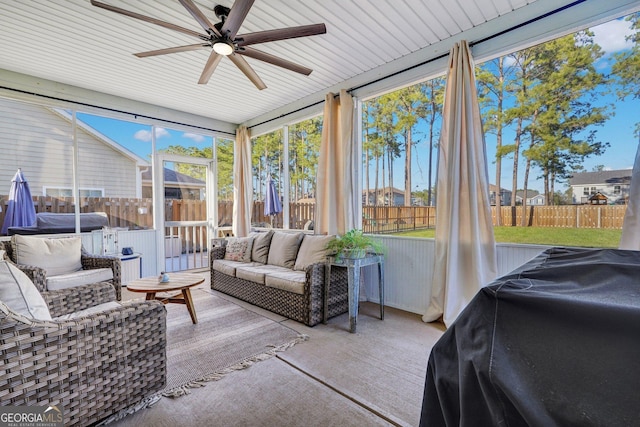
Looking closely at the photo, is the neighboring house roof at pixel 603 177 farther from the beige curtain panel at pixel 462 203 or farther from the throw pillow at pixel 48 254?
the throw pillow at pixel 48 254

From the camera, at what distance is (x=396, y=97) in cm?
380

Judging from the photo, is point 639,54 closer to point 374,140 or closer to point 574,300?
point 374,140

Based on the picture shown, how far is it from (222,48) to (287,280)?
2.34 m

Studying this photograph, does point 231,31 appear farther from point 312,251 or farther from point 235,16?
point 312,251

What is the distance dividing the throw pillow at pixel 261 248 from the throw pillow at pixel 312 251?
2.11 ft

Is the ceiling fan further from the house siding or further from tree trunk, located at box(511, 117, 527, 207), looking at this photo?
the house siding

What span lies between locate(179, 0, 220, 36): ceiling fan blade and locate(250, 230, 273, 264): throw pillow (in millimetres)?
2717

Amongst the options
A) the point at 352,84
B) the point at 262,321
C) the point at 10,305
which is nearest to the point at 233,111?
the point at 352,84

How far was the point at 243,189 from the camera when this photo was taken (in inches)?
228

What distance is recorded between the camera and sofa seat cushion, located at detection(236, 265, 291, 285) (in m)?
3.53

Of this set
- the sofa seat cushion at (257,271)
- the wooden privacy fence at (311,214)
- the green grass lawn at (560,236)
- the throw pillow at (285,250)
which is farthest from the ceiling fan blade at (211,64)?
the green grass lawn at (560,236)

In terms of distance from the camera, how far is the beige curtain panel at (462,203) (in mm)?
2824

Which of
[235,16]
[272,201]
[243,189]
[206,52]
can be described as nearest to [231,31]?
[235,16]

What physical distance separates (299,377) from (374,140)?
9.96 ft
